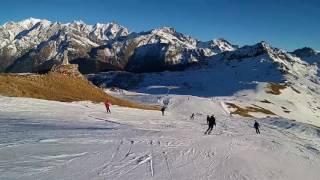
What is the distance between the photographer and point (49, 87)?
9150 cm

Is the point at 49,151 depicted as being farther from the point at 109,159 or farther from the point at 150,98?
the point at 150,98

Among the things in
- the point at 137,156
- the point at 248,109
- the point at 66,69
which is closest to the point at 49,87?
the point at 66,69

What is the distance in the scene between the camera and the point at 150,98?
157875 millimetres

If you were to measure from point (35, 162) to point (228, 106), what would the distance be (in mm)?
137772

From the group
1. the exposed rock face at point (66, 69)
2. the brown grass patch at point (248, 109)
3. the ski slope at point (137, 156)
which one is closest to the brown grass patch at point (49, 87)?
the exposed rock face at point (66, 69)

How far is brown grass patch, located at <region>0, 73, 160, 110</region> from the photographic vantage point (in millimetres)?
75688

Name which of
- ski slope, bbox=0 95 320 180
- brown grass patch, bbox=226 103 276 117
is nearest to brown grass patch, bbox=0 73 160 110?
ski slope, bbox=0 95 320 180

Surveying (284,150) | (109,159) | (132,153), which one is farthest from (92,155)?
(284,150)

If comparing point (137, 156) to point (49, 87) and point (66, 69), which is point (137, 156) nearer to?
point (49, 87)

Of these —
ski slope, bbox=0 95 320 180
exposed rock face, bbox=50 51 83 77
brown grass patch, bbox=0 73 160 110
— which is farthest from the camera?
exposed rock face, bbox=50 51 83 77

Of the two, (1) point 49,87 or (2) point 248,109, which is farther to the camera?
(2) point 248,109

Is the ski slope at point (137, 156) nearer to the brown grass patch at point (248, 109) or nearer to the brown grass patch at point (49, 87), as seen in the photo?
the brown grass patch at point (49, 87)

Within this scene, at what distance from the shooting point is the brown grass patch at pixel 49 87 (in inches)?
2980

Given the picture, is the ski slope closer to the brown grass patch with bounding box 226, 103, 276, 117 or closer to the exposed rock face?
the exposed rock face
